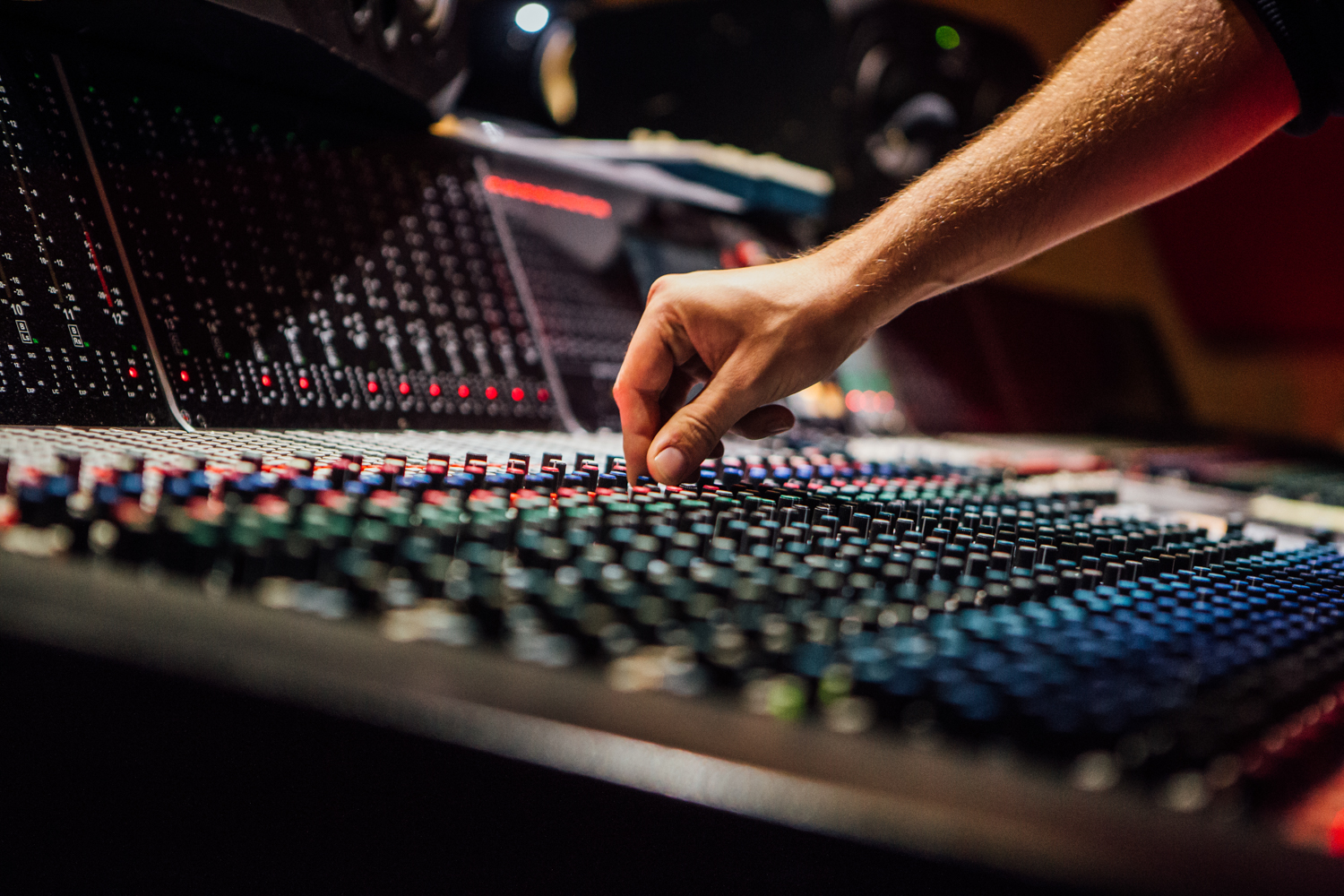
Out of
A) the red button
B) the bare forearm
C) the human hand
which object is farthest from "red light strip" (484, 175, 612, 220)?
the red button

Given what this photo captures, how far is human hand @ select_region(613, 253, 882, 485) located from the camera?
0.95 meters

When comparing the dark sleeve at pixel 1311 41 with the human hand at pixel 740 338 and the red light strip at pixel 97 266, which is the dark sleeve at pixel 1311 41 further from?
the red light strip at pixel 97 266

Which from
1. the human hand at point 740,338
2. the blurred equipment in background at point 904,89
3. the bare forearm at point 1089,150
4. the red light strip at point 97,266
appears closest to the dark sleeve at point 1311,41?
the bare forearm at point 1089,150

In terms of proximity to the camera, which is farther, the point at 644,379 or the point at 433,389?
the point at 433,389

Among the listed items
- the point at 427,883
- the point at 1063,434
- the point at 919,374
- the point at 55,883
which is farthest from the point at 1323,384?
the point at 55,883

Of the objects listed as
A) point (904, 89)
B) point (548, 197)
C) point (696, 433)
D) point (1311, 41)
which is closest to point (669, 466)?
point (696, 433)

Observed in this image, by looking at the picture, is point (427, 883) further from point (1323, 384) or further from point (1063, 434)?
point (1323, 384)

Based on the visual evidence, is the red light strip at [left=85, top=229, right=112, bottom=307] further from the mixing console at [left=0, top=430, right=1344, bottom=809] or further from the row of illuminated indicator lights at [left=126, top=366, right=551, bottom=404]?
the mixing console at [left=0, top=430, right=1344, bottom=809]

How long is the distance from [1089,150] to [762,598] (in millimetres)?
671

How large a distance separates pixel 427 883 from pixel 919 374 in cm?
159

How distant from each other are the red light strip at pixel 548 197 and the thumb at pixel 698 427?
64 centimetres

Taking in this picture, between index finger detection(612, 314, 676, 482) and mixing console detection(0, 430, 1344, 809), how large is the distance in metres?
0.29

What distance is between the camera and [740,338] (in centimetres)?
98

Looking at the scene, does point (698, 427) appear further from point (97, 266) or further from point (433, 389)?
point (97, 266)
